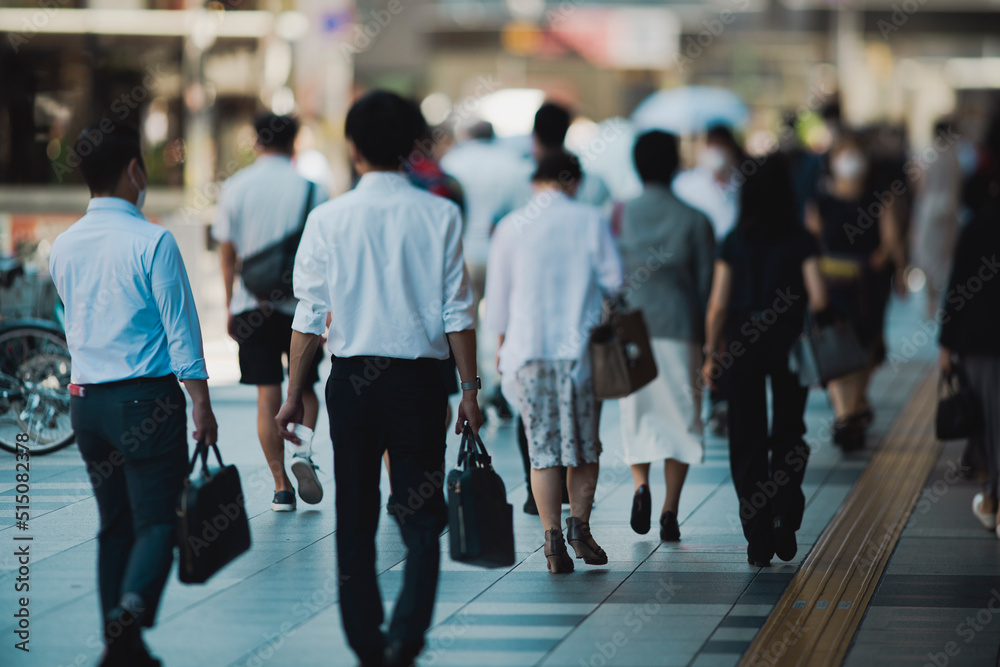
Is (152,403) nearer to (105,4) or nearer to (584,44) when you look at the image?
(105,4)

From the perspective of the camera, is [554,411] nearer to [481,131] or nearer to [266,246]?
[266,246]

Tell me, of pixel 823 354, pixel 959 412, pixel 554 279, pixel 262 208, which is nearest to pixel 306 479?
pixel 262 208

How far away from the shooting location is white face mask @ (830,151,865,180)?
984 cm

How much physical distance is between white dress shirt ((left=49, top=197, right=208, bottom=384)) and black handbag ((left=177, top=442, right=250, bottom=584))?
0.33 metres

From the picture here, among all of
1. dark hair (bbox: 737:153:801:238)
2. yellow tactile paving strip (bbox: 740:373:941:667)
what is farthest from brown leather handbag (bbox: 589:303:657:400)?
yellow tactile paving strip (bbox: 740:373:941:667)

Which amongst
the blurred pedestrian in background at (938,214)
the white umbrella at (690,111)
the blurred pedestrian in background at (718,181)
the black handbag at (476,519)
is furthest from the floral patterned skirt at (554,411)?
the white umbrella at (690,111)

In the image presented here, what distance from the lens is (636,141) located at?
6984 millimetres

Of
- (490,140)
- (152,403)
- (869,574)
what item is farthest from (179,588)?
(490,140)

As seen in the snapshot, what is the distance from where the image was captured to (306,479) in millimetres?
6941

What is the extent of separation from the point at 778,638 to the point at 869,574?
112 cm

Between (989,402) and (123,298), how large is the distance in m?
4.31

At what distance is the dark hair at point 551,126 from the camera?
732 cm

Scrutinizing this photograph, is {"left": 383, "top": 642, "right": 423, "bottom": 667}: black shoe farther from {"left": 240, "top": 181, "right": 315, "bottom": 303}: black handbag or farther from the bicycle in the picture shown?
the bicycle

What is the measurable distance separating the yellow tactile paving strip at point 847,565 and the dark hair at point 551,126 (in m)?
2.37
